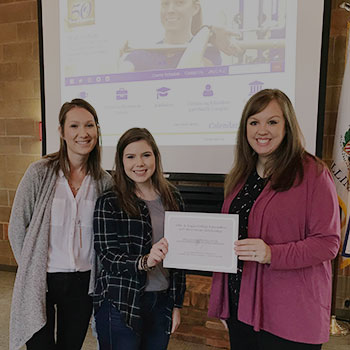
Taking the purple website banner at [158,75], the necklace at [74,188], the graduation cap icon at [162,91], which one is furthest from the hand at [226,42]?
the necklace at [74,188]

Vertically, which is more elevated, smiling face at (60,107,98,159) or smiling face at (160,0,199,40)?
smiling face at (160,0,199,40)

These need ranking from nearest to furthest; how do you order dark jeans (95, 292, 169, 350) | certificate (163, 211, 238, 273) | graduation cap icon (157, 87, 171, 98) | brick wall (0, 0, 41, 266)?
certificate (163, 211, 238, 273) → dark jeans (95, 292, 169, 350) → graduation cap icon (157, 87, 171, 98) → brick wall (0, 0, 41, 266)

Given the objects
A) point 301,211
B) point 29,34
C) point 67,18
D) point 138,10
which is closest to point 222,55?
point 138,10

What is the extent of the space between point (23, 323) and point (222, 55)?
2.05 meters

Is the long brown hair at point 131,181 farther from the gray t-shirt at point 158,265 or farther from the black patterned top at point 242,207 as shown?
the black patterned top at point 242,207

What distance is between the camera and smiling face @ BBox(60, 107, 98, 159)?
148 centimetres

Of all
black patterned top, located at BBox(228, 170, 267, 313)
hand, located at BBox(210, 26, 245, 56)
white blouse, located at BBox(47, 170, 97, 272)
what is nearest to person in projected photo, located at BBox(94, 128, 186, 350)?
white blouse, located at BBox(47, 170, 97, 272)

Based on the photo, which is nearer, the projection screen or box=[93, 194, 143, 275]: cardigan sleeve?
box=[93, 194, 143, 275]: cardigan sleeve

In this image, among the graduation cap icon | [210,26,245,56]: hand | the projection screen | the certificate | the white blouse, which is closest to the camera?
the certificate

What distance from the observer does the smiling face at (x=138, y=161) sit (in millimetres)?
1350

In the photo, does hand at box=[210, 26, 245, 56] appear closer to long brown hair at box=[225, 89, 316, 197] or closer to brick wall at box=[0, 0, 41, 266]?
long brown hair at box=[225, 89, 316, 197]

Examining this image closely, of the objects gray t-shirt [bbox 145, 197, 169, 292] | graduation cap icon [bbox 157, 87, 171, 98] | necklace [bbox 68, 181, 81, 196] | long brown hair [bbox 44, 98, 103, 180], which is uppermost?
graduation cap icon [bbox 157, 87, 171, 98]

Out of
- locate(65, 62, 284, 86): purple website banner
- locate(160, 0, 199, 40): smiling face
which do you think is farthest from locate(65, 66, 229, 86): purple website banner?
locate(160, 0, 199, 40): smiling face

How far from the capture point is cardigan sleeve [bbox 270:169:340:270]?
106 cm
